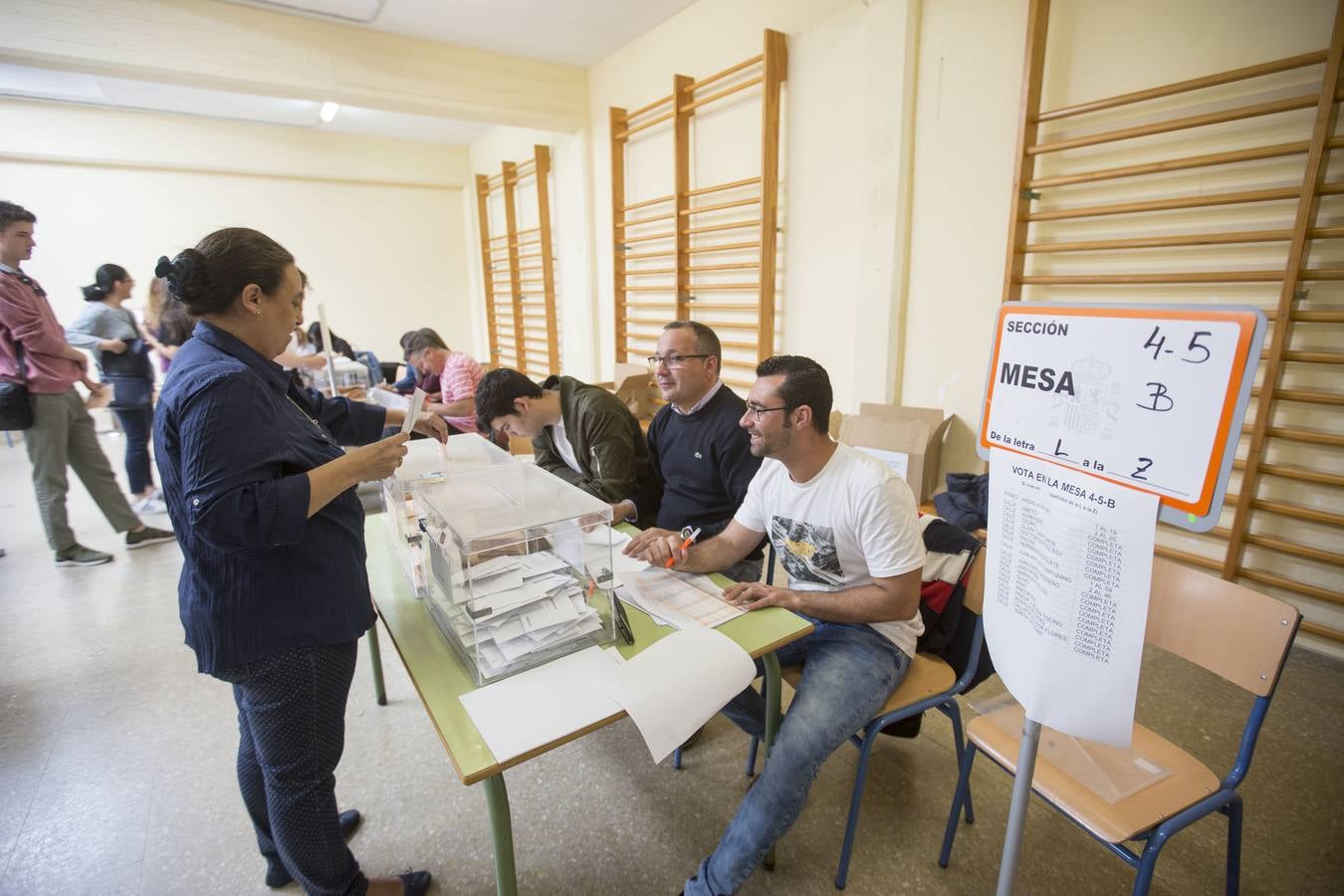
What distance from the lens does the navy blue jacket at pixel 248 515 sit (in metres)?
0.95

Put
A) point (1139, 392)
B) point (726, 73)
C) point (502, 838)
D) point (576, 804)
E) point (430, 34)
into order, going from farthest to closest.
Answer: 1. point (430, 34)
2. point (726, 73)
3. point (576, 804)
4. point (502, 838)
5. point (1139, 392)

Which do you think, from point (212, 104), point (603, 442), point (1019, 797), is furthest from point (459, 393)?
point (212, 104)

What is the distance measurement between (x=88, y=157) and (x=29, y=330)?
4332 millimetres

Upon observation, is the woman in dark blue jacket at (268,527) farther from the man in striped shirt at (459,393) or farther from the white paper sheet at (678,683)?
the man in striped shirt at (459,393)

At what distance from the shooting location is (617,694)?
3.51 ft

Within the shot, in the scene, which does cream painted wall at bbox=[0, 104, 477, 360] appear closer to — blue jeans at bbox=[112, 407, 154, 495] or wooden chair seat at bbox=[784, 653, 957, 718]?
blue jeans at bbox=[112, 407, 154, 495]

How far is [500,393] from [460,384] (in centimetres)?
148

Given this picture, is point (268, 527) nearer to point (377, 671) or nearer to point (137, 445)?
point (377, 671)

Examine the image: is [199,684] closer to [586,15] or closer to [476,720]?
[476,720]

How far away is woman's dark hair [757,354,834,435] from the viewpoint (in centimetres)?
147

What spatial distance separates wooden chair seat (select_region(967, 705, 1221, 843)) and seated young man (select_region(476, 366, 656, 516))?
1.32 metres

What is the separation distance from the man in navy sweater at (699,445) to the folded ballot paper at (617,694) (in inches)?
28.2

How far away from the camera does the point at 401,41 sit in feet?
13.7

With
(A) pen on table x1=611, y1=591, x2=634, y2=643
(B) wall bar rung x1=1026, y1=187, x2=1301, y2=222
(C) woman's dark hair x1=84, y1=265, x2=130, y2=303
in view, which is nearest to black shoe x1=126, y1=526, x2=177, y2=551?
(C) woman's dark hair x1=84, y1=265, x2=130, y2=303
